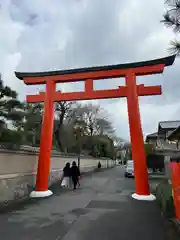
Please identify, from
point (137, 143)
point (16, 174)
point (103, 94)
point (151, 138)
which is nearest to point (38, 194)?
point (16, 174)

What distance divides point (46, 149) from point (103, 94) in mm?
3695

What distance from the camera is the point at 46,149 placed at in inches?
415

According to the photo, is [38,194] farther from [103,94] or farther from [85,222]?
[103,94]

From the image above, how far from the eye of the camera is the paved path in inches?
190

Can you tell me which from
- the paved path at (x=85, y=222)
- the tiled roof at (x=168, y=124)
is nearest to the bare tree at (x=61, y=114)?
Answer: the tiled roof at (x=168, y=124)

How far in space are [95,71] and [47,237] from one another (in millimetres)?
7868

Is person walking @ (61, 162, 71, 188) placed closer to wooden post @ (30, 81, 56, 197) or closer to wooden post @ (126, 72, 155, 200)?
wooden post @ (30, 81, 56, 197)

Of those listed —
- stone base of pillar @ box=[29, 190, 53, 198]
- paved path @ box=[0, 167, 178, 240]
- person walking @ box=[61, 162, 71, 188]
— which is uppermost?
person walking @ box=[61, 162, 71, 188]

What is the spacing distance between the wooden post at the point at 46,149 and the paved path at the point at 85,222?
1.62 meters

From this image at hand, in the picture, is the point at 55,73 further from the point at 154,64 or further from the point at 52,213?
the point at 52,213

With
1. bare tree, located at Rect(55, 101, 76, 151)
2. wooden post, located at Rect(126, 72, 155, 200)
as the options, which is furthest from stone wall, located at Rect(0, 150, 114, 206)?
bare tree, located at Rect(55, 101, 76, 151)

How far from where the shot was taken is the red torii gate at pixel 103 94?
9.77m

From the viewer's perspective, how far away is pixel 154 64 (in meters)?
10.2

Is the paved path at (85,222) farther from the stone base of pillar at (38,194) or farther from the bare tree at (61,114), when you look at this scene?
the bare tree at (61,114)
